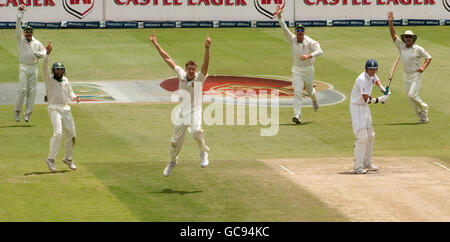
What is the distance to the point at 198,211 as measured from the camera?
49.1ft

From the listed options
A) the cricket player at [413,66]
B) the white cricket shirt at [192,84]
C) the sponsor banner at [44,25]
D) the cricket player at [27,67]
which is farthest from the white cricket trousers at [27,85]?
the sponsor banner at [44,25]

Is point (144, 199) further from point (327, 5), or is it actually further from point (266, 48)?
point (327, 5)

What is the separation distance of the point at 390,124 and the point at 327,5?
1505 cm

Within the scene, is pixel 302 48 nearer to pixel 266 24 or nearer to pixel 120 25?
pixel 266 24

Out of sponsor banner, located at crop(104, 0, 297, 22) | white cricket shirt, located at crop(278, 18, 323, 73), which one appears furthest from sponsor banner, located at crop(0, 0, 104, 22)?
white cricket shirt, located at crop(278, 18, 323, 73)

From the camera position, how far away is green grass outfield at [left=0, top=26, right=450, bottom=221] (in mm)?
15414

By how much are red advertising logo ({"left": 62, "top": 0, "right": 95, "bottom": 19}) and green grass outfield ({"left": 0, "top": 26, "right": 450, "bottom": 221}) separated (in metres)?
0.79

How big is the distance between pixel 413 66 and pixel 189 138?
20.2 feet

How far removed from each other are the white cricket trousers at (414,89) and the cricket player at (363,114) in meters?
6.55

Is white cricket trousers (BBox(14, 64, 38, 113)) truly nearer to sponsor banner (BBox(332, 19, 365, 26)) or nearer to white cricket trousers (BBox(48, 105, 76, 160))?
white cricket trousers (BBox(48, 105, 76, 160))

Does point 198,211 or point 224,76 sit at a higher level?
point 198,211

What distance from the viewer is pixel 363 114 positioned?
1784 cm

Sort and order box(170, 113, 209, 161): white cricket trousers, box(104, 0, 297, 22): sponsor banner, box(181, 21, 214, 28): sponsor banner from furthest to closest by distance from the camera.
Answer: box(181, 21, 214, 28): sponsor banner
box(104, 0, 297, 22): sponsor banner
box(170, 113, 209, 161): white cricket trousers
